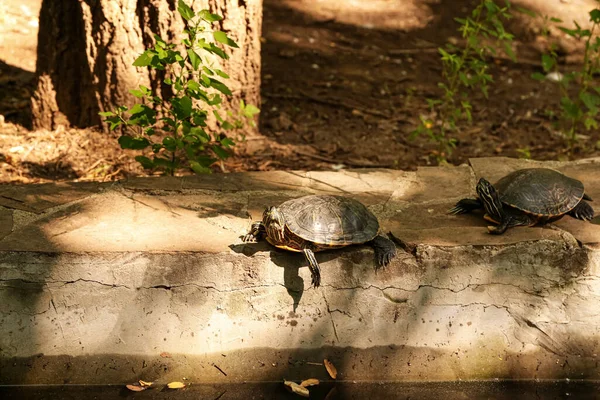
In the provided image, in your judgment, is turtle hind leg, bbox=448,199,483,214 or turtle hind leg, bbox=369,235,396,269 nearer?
turtle hind leg, bbox=369,235,396,269

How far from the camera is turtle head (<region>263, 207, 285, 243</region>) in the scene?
419 cm

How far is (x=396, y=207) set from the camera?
5051 mm

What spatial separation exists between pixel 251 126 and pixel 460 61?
2.05m

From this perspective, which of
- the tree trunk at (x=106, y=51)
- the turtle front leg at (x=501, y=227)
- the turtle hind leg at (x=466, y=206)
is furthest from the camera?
the tree trunk at (x=106, y=51)

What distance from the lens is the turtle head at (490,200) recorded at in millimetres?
4637

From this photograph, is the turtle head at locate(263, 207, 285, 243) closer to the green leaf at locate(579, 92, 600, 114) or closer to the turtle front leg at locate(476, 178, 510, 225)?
the turtle front leg at locate(476, 178, 510, 225)

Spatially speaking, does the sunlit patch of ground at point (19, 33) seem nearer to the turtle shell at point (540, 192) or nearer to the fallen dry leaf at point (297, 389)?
the fallen dry leaf at point (297, 389)

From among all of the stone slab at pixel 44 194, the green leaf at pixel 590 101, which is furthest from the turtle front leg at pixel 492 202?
Answer: the stone slab at pixel 44 194

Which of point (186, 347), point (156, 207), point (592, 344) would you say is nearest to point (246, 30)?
point (156, 207)

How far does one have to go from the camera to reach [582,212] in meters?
4.81

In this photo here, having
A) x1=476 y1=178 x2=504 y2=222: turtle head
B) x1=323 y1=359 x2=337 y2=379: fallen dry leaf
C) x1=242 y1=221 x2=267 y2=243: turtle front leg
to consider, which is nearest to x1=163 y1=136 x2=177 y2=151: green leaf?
x1=242 y1=221 x2=267 y2=243: turtle front leg

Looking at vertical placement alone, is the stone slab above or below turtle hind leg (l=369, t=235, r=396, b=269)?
below

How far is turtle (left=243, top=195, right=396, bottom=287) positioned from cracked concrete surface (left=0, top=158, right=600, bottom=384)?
4.5 inches

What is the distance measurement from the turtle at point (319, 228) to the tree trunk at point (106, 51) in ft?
8.15
